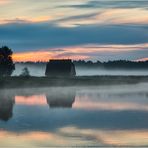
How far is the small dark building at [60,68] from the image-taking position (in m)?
119

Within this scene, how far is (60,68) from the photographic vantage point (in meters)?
120

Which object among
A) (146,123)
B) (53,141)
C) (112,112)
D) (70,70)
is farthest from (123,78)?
(53,141)

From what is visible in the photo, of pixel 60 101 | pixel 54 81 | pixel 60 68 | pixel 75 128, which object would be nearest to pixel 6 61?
pixel 54 81

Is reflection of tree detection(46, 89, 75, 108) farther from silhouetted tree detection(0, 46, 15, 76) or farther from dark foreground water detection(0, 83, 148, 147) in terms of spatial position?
silhouetted tree detection(0, 46, 15, 76)

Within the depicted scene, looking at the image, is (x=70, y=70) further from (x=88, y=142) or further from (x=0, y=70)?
(x=88, y=142)

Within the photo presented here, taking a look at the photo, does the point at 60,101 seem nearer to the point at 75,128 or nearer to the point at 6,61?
the point at 75,128

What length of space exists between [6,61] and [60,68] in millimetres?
24553

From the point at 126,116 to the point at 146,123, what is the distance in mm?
5633

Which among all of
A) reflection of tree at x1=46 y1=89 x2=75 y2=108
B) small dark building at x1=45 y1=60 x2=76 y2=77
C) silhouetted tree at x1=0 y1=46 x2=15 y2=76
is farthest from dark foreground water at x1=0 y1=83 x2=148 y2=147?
small dark building at x1=45 y1=60 x2=76 y2=77

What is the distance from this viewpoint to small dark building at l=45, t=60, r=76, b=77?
4675 inches

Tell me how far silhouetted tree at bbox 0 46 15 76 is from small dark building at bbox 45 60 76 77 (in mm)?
20115

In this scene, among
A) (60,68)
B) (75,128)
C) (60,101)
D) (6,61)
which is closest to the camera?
(75,128)

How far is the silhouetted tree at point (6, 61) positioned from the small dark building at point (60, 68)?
20.1 metres

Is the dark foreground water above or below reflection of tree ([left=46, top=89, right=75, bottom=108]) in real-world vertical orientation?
below
